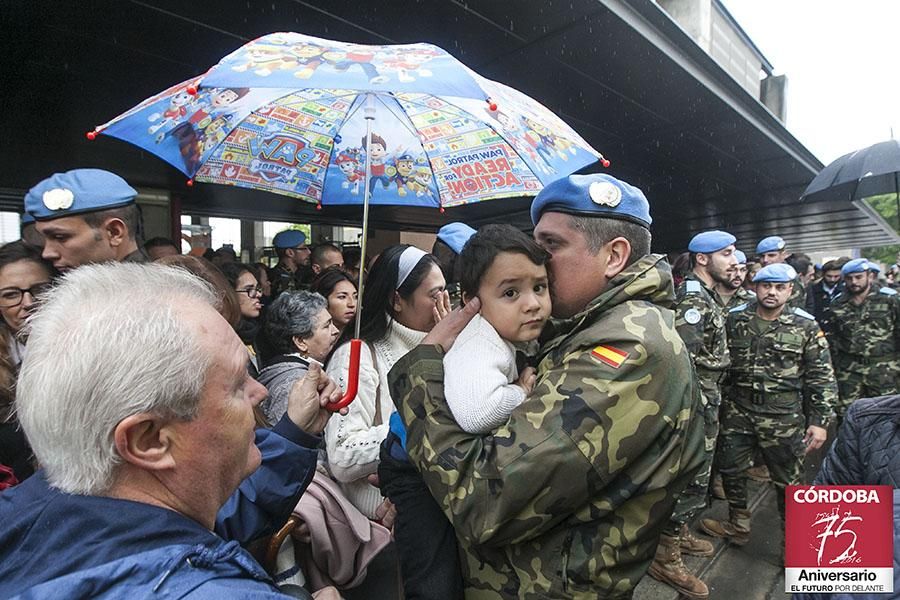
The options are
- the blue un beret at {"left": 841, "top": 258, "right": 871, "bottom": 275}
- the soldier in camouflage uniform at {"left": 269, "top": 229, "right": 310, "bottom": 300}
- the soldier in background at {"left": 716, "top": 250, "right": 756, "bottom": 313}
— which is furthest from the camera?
the soldier in camouflage uniform at {"left": 269, "top": 229, "right": 310, "bottom": 300}

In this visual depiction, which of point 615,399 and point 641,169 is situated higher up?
point 641,169

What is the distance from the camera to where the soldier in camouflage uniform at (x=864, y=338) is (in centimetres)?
612

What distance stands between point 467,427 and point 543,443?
22 cm

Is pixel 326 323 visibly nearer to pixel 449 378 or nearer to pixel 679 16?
pixel 449 378

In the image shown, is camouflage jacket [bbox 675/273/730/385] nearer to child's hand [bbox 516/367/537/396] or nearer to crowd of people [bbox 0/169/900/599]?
crowd of people [bbox 0/169/900/599]

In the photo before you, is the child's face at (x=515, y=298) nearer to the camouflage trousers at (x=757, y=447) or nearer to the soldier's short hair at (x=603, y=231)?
the soldier's short hair at (x=603, y=231)

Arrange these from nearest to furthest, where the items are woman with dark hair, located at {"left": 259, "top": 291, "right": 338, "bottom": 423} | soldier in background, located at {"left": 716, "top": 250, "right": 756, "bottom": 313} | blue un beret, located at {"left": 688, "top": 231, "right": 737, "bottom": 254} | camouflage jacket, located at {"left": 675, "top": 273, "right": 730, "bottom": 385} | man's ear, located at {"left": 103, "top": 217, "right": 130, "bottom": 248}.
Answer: man's ear, located at {"left": 103, "top": 217, "right": 130, "bottom": 248} → woman with dark hair, located at {"left": 259, "top": 291, "right": 338, "bottom": 423} → camouflage jacket, located at {"left": 675, "top": 273, "right": 730, "bottom": 385} → blue un beret, located at {"left": 688, "top": 231, "right": 737, "bottom": 254} → soldier in background, located at {"left": 716, "top": 250, "right": 756, "bottom": 313}

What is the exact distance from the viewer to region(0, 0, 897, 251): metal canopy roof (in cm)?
342

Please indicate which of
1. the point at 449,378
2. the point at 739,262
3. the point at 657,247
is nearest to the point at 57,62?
the point at 449,378

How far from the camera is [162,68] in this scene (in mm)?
4008

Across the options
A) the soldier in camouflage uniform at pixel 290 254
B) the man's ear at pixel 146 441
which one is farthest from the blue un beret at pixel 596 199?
the soldier in camouflage uniform at pixel 290 254

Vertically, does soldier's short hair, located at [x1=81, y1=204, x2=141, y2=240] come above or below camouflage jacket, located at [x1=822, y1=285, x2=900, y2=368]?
above

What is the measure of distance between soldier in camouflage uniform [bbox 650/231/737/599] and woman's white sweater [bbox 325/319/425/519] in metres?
2.37

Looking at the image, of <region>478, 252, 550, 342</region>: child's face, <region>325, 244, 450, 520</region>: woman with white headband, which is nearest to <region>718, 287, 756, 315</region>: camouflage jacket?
<region>325, 244, 450, 520</region>: woman with white headband
